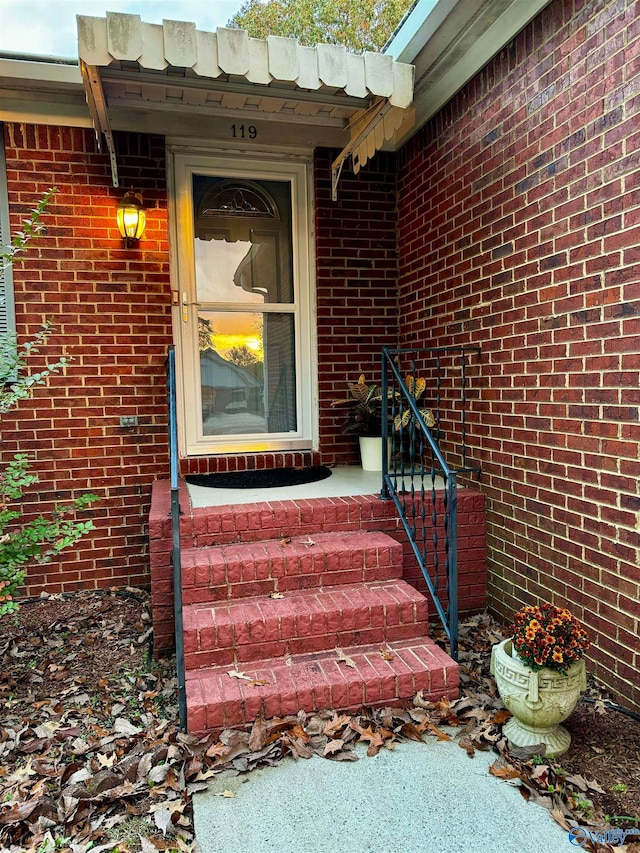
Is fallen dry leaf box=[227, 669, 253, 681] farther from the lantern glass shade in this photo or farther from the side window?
the lantern glass shade

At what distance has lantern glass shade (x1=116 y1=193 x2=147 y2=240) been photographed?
3.61 m

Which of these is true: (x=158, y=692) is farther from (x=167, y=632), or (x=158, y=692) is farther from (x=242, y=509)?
(x=242, y=509)

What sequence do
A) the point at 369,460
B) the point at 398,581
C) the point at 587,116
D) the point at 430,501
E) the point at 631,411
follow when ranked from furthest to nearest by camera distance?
the point at 369,460 → the point at 430,501 → the point at 398,581 → the point at 587,116 → the point at 631,411

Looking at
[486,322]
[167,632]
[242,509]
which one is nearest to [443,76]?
[486,322]

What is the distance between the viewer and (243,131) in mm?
3836

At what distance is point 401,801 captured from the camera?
173 cm

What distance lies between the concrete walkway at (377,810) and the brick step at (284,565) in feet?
2.73

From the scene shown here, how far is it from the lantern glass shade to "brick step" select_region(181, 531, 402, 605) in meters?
2.19

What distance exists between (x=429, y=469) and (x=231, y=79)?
271 centimetres

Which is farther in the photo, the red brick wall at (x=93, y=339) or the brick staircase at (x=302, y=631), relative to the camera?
the red brick wall at (x=93, y=339)

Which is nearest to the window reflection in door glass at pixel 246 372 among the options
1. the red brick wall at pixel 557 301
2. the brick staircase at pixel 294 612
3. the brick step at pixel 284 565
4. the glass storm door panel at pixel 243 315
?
the glass storm door panel at pixel 243 315

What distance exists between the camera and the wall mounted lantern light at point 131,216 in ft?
11.9

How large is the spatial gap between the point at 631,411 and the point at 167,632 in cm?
245

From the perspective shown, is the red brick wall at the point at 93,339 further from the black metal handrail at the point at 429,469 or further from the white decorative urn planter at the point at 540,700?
the white decorative urn planter at the point at 540,700
